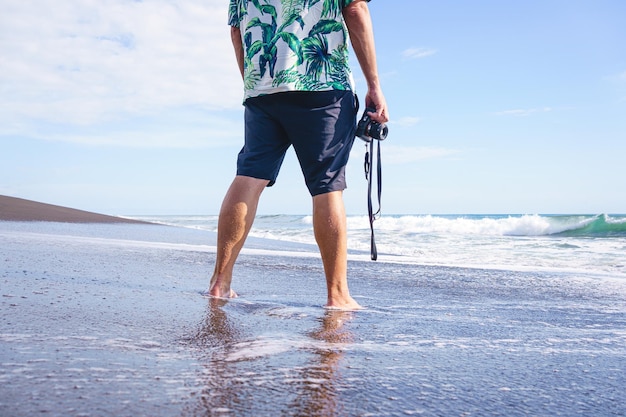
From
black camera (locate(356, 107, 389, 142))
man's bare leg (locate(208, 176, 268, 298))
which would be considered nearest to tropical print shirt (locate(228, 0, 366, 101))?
black camera (locate(356, 107, 389, 142))

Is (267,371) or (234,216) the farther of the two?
(234,216)

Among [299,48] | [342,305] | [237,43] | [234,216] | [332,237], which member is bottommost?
[342,305]

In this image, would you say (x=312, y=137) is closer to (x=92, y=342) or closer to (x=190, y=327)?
(x=190, y=327)

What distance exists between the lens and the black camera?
2715mm

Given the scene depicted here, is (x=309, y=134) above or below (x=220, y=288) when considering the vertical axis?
above

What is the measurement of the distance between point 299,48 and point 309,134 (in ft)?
1.30

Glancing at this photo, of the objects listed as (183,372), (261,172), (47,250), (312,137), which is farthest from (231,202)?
(47,250)

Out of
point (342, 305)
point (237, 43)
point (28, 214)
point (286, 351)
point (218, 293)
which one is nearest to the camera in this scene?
point (286, 351)

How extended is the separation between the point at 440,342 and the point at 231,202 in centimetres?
128

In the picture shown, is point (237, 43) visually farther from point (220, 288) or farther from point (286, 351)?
point (286, 351)

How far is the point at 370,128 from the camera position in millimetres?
→ 2736

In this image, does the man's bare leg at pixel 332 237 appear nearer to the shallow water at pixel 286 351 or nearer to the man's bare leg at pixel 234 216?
the shallow water at pixel 286 351

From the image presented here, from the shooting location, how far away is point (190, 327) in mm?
1844

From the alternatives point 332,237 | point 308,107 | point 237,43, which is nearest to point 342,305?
point 332,237
